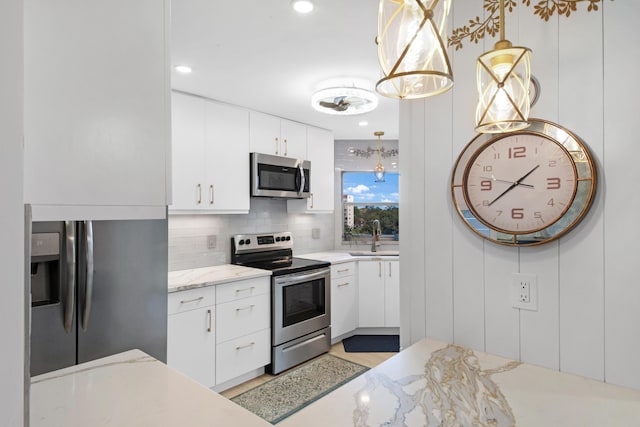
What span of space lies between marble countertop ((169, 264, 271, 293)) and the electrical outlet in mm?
2032

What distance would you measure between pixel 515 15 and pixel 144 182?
54.5 inches

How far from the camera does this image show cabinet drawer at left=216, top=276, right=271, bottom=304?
2.74 m

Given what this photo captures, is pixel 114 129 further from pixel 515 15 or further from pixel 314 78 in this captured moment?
pixel 314 78

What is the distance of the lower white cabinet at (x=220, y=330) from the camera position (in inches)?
97.8

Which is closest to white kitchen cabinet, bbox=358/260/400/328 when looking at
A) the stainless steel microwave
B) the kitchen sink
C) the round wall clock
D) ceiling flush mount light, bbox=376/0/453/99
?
the kitchen sink

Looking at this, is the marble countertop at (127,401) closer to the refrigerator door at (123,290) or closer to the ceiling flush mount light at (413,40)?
the refrigerator door at (123,290)

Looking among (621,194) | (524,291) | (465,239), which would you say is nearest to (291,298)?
(465,239)

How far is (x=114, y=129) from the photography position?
0.95 meters

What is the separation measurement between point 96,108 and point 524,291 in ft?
4.77

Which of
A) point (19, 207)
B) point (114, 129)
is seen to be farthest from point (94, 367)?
point (19, 207)

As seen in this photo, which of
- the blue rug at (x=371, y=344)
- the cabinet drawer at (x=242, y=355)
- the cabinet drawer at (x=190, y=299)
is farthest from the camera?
the blue rug at (x=371, y=344)

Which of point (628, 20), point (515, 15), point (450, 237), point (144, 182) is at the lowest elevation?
point (450, 237)

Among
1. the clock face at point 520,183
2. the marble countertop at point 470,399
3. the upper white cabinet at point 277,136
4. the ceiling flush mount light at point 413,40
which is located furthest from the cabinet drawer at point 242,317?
the ceiling flush mount light at point 413,40

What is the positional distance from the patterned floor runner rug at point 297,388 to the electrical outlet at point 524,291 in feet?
5.95
